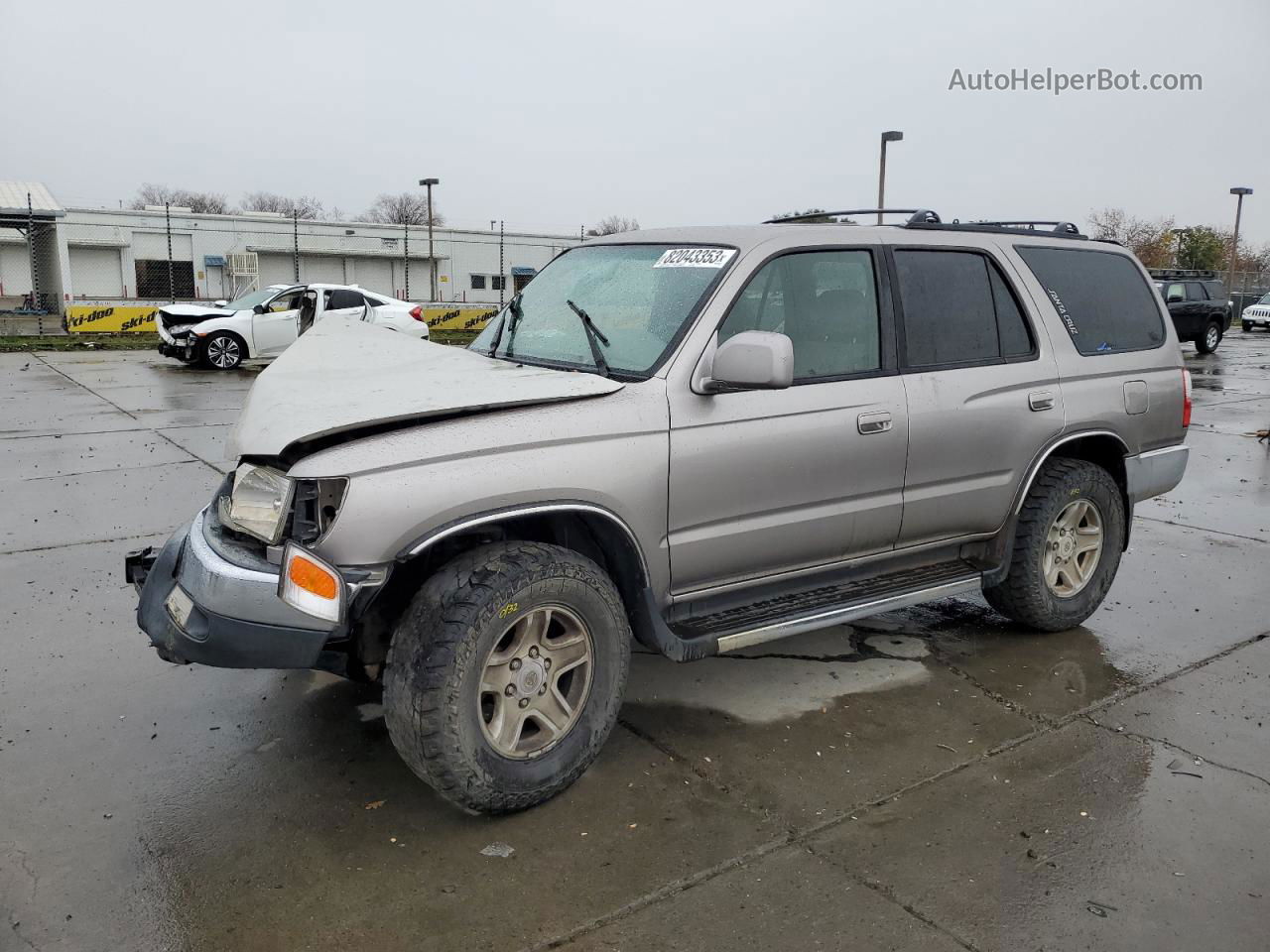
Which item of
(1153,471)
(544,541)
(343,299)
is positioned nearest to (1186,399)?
(1153,471)

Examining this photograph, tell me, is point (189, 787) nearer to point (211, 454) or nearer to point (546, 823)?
point (546, 823)

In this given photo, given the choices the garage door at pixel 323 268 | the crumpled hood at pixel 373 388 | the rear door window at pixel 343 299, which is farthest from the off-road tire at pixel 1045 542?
the garage door at pixel 323 268

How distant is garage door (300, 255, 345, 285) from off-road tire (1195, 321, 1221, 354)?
34.5 meters

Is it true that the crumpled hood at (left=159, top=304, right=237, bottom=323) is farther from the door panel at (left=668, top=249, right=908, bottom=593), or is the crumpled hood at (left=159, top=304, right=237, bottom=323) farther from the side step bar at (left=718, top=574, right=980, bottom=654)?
the side step bar at (left=718, top=574, right=980, bottom=654)

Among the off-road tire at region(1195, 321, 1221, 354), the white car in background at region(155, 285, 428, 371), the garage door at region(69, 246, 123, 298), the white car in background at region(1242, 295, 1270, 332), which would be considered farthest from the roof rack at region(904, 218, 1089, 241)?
the garage door at region(69, 246, 123, 298)

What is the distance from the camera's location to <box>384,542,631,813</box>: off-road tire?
308 centimetres

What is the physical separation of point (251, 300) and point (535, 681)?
56.3ft

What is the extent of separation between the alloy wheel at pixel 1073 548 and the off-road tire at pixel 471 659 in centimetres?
255

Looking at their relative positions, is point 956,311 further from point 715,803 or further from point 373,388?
point 373,388

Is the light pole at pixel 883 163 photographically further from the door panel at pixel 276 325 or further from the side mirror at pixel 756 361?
the side mirror at pixel 756 361

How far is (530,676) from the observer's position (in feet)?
10.9

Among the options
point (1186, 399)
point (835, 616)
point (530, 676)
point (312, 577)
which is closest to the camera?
point (312, 577)

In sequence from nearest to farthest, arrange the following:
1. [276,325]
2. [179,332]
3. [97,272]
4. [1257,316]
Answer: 1. [179,332]
2. [276,325]
3. [1257,316]
4. [97,272]

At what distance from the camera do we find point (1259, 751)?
386cm
